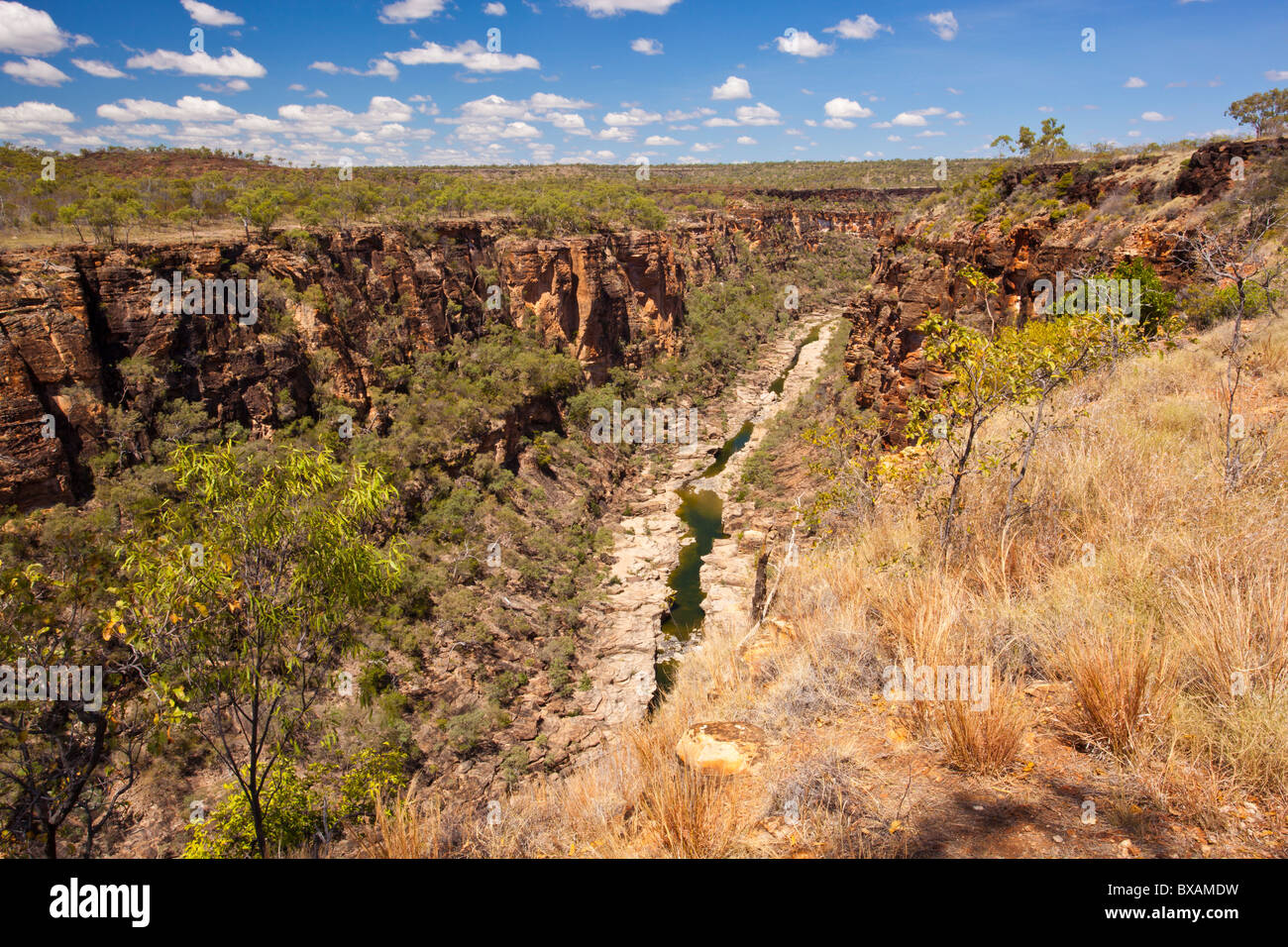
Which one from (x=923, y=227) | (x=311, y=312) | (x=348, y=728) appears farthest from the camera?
(x=923, y=227)

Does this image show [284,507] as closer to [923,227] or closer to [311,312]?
[311,312]

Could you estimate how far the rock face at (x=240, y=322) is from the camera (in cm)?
1820

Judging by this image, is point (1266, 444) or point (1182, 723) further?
point (1266, 444)

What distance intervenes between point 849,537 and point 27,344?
23049mm

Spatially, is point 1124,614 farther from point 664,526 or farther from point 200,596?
point 664,526

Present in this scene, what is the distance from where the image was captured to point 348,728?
16.7 meters

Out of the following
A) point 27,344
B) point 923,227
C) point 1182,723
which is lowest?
point 1182,723

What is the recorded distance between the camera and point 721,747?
483cm

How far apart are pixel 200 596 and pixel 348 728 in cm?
1225

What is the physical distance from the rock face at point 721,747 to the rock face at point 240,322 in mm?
21409

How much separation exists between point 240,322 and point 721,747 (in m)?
26.2

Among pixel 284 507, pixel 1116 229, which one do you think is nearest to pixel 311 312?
pixel 284 507

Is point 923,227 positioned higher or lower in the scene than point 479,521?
higher

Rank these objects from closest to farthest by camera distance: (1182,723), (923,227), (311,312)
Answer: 1. (1182,723)
2. (311,312)
3. (923,227)
